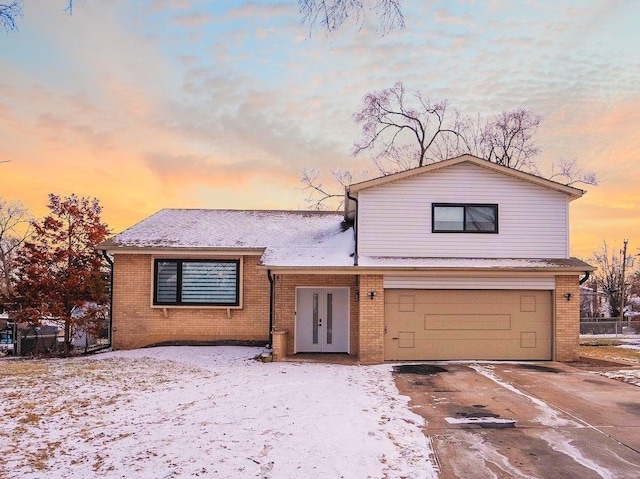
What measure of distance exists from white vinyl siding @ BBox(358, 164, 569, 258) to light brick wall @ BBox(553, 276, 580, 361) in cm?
128

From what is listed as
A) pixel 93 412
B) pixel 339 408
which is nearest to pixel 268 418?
pixel 339 408

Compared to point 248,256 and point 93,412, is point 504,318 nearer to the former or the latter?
point 248,256

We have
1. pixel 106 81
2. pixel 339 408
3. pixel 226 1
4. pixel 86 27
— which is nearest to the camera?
pixel 226 1

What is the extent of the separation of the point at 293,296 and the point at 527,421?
31.0 feet

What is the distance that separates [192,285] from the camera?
701 inches

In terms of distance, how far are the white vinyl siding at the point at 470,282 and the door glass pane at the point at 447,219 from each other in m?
1.55

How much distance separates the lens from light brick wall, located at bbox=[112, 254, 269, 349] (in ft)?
58.2

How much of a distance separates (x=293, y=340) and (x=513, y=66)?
10.7 meters

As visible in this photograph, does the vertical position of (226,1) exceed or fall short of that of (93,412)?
it exceeds it

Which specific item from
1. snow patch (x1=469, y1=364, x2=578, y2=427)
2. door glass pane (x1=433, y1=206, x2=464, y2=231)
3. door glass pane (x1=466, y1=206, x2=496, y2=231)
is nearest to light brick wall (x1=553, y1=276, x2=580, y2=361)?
door glass pane (x1=466, y1=206, x2=496, y2=231)

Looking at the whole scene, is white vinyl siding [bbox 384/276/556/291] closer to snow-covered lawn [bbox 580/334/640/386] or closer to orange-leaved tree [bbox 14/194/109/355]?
snow-covered lawn [bbox 580/334/640/386]

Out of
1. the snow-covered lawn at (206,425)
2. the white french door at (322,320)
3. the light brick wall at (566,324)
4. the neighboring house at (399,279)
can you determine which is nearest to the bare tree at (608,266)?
the light brick wall at (566,324)

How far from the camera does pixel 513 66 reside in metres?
16.7

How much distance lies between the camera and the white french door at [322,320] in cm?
1716
